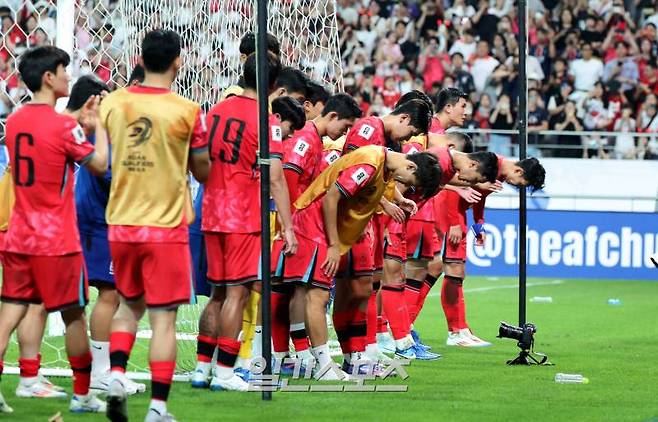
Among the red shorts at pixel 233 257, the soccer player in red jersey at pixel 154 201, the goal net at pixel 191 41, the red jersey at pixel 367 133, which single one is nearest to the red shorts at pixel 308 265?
the red shorts at pixel 233 257

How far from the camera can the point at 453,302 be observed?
12.2m

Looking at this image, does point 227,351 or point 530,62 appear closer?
point 227,351

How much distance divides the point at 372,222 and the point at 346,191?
1.60 meters

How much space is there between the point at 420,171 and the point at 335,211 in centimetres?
65

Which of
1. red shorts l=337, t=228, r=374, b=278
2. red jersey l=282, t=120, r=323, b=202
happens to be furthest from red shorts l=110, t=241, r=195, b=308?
red shorts l=337, t=228, r=374, b=278

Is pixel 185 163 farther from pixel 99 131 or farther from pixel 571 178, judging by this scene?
pixel 571 178

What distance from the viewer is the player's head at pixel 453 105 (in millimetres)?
12180

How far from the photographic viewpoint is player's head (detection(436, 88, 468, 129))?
1218 cm

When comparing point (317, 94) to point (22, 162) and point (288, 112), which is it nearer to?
point (288, 112)

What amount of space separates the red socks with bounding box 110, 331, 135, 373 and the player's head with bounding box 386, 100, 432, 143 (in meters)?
3.27

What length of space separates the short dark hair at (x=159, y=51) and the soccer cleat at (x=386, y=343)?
495cm

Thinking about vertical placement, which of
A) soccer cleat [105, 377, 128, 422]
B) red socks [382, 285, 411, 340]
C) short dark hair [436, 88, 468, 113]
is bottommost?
soccer cleat [105, 377, 128, 422]

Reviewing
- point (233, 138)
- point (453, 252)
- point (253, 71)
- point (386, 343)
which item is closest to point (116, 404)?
point (233, 138)

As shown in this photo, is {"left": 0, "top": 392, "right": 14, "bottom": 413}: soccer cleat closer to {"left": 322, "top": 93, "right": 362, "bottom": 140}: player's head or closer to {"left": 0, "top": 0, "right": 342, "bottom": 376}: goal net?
{"left": 0, "top": 0, "right": 342, "bottom": 376}: goal net
